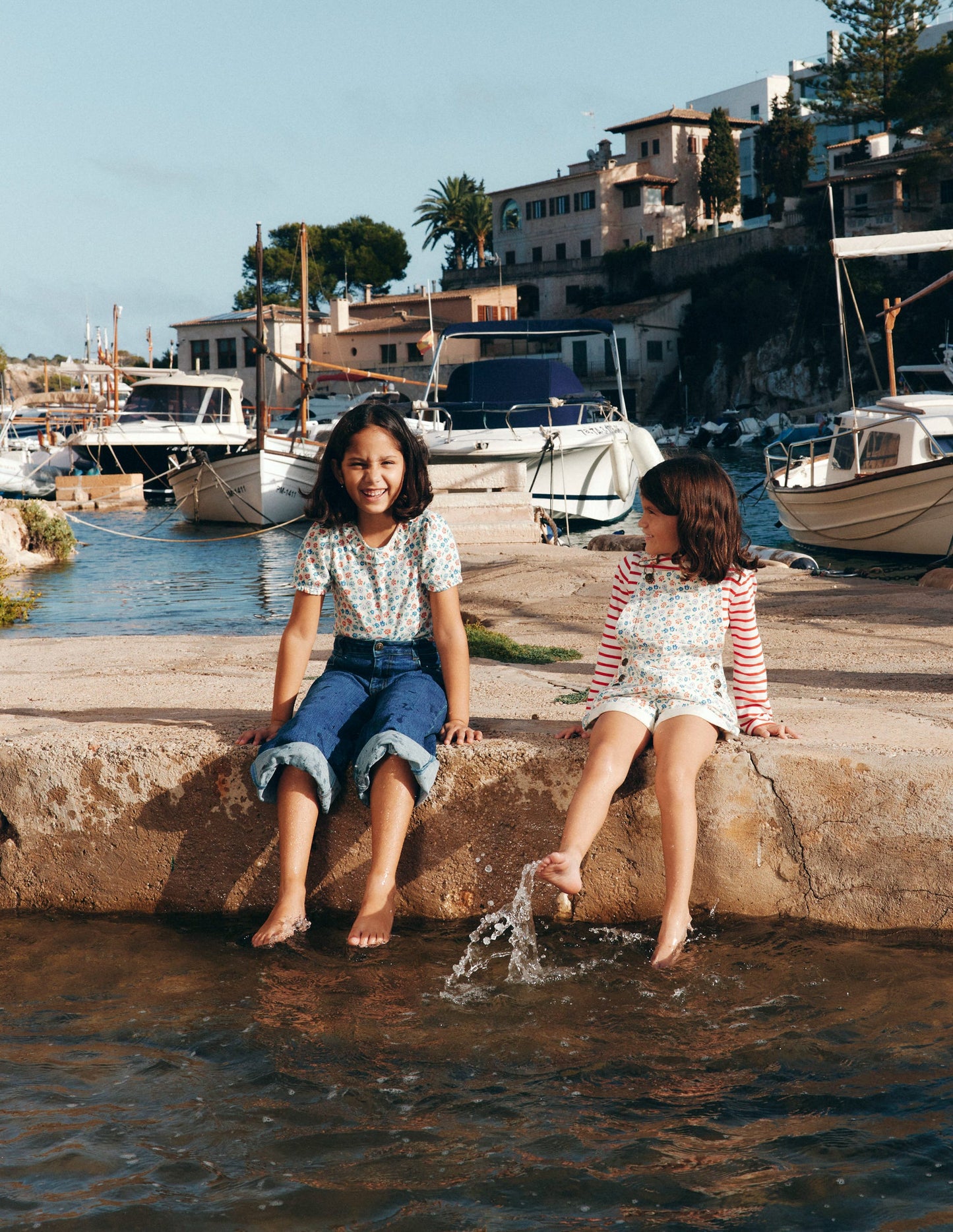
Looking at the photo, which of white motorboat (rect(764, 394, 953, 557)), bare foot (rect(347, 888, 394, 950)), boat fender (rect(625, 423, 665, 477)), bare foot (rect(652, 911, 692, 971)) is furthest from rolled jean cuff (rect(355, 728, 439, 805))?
boat fender (rect(625, 423, 665, 477))

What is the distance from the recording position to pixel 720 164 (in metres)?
64.6

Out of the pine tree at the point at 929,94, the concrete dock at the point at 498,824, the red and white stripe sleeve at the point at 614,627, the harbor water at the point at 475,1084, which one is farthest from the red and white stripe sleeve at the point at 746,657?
the pine tree at the point at 929,94

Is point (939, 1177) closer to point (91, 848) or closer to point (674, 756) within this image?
point (674, 756)

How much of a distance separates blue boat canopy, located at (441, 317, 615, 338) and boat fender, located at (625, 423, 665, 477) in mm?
2320

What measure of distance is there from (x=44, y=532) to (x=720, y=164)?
54903mm

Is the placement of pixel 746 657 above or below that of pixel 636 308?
below

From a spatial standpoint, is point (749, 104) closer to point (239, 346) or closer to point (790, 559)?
point (239, 346)

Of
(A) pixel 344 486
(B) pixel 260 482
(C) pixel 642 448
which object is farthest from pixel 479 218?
(A) pixel 344 486

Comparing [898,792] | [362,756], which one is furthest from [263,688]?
[898,792]

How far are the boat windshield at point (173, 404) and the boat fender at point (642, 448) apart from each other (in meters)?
17.3

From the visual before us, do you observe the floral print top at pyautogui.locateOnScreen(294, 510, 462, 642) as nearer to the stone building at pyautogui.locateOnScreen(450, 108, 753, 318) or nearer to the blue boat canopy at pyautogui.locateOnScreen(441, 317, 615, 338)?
the blue boat canopy at pyautogui.locateOnScreen(441, 317, 615, 338)

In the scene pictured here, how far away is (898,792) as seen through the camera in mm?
3520

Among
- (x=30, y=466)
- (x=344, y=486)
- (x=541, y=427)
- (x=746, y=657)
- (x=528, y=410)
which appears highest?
(x=528, y=410)

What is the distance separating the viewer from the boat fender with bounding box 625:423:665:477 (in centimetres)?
2144
